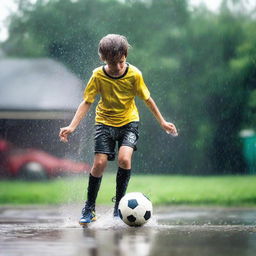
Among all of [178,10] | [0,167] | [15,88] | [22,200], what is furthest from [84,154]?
[178,10]

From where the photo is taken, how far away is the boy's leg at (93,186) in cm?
480

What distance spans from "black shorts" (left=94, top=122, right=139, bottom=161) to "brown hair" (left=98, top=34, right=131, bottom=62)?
500 mm

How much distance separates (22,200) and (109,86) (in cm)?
557

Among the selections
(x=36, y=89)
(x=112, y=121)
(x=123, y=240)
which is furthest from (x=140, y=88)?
(x=36, y=89)

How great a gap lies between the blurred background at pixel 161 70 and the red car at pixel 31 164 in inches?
3.7

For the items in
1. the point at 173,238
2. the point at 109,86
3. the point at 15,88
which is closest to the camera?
the point at 173,238

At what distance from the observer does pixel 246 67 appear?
12.0m

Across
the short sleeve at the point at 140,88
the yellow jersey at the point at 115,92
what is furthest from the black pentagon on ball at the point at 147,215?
the short sleeve at the point at 140,88

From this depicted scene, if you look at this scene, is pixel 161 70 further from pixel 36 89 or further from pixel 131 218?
pixel 131 218

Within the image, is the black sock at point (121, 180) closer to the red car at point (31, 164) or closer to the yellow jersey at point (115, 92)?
the yellow jersey at point (115, 92)

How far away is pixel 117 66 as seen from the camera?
477cm

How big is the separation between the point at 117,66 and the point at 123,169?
2.37 ft

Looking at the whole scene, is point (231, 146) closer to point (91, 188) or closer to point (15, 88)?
point (15, 88)

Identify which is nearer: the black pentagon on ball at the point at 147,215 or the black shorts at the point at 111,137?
the black pentagon on ball at the point at 147,215
